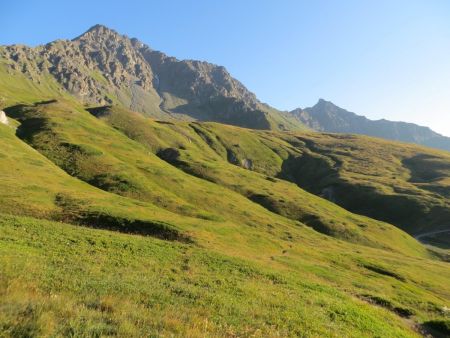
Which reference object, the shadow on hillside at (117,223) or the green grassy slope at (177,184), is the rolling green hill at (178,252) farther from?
the green grassy slope at (177,184)

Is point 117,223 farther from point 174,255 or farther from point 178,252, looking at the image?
point 174,255

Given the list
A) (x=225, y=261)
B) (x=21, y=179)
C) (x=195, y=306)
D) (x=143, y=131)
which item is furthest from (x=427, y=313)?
(x=143, y=131)

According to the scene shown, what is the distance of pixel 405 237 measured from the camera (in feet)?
386

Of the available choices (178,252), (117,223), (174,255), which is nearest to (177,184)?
(117,223)

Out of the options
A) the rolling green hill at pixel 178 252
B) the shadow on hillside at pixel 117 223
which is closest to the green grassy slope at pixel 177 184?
the rolling green hill at pixel 178 252

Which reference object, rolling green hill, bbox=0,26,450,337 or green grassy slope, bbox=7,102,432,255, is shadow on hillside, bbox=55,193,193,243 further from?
green grassy slope, bbox=7,102,432,255

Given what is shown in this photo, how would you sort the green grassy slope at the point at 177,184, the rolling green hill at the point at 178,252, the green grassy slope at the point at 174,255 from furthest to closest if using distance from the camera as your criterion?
the green grassy slope at the point at 177,184, the rolling green hill at the point at 178,252, the green grassy slope at the point at 174,255

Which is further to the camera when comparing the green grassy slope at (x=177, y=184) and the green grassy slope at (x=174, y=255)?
the green grassy slope at (x=177, y=184)

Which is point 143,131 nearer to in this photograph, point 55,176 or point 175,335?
point 55,176

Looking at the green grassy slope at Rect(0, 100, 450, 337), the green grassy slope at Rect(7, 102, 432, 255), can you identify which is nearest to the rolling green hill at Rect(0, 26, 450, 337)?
the green grassy slope at Rect(0, 100, 450, 337)

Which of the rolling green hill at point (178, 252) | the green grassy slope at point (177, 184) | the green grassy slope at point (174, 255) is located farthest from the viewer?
the green grassy slope at point (177, 184)

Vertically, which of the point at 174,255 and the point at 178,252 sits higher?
the point at 174,255

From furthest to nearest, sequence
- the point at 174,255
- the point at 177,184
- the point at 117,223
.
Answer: the point at 177,184 → the point at 117,223 → the point at 174,255

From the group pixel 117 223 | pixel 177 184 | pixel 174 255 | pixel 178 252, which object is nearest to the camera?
pixel 174 255
